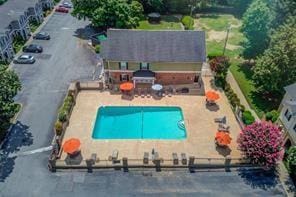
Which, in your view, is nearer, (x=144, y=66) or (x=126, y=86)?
(x=126, y=86)

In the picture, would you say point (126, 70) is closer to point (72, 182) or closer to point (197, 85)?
point (197, 85)

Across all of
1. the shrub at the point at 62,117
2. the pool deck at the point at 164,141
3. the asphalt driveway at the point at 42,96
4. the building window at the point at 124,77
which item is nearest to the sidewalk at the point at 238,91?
the pool deck at the point at 164,141

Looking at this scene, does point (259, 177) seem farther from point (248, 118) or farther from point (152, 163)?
point (152, 163)

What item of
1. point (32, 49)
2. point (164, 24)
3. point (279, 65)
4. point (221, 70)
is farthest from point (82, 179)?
point (164, 24)

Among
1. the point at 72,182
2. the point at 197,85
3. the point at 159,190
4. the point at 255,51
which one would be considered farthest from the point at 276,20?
the point at 72,182

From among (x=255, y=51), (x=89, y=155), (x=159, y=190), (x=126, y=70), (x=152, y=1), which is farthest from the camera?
(x=152, y=1)

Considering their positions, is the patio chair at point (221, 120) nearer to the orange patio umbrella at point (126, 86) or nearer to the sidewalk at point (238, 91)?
the sidewalk at point (238, 91)
